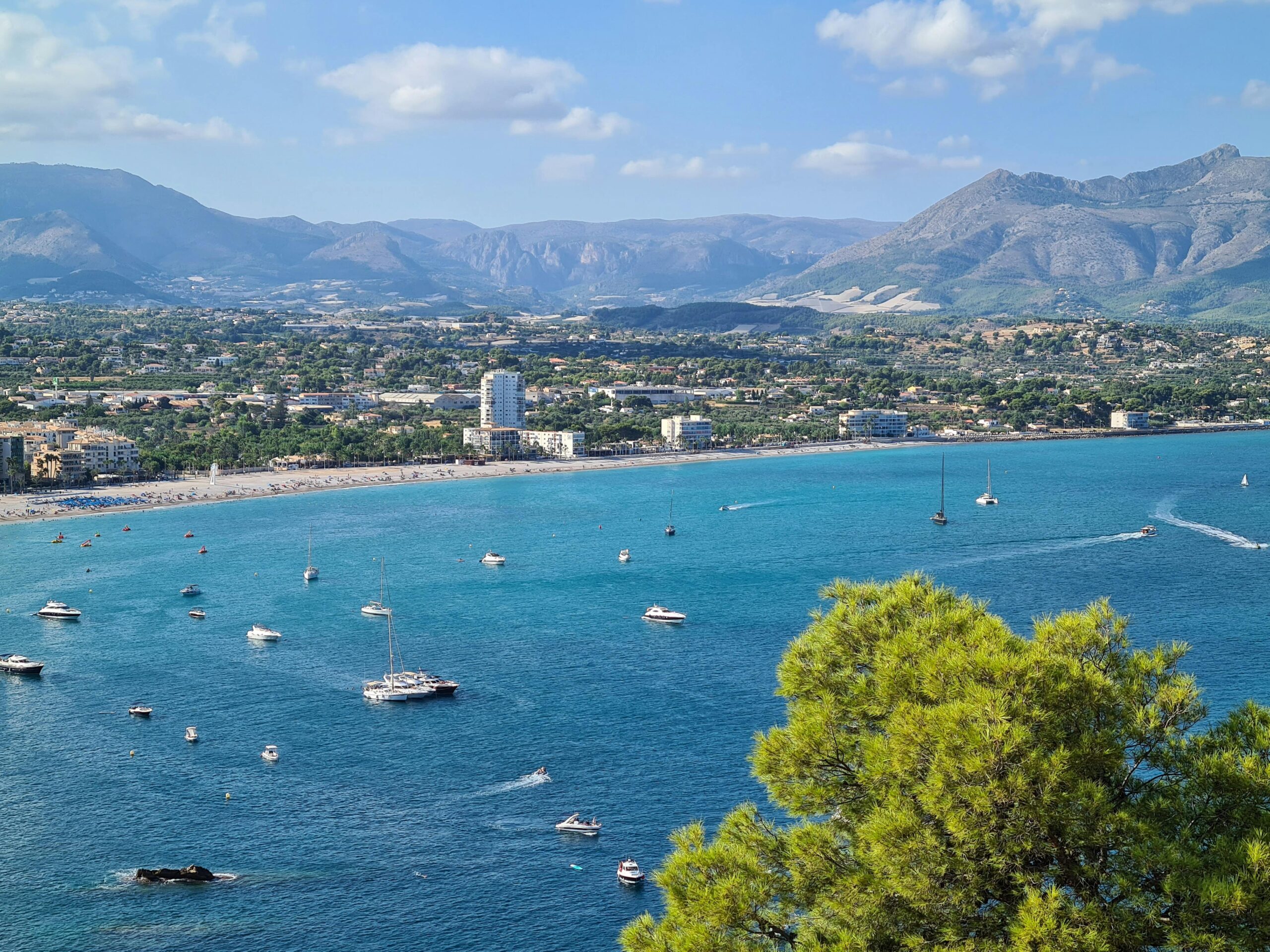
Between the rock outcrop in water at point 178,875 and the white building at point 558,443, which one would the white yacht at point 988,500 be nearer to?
the white building at point 558,443

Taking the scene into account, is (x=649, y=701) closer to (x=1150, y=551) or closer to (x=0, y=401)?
(x=1150, y=551)

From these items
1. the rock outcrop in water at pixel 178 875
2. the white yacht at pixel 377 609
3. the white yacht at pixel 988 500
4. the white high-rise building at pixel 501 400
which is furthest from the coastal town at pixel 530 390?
the rock outcrop in water at pixel 178 875

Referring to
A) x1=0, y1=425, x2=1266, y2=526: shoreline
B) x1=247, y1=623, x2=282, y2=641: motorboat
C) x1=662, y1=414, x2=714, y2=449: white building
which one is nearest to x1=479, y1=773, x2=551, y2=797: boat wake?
x1=247, y1=623, x2=282, y2=641: motorboat

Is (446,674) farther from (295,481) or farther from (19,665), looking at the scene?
(295,481)

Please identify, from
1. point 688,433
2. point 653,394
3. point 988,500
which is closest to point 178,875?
point 988,500

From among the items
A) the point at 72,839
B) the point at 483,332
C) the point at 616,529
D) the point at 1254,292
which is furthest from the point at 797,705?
the point at 1254,292
